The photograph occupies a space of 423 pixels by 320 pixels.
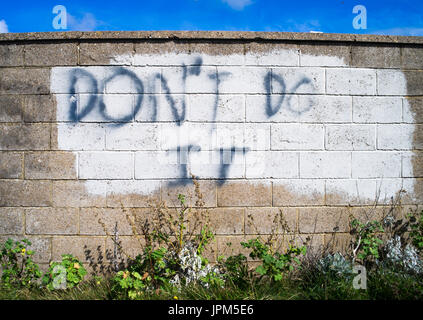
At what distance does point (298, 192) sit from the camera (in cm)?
257

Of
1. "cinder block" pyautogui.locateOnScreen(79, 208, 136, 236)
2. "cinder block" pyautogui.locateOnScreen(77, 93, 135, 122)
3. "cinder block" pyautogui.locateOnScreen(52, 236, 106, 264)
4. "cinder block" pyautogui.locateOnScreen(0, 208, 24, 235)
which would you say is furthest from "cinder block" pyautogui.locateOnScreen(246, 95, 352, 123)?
"cinder block" pyautogui.locateOnScreen(0, 208, 24, 235)

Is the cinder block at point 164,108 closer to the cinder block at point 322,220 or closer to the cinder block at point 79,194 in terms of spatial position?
the cinder block at point 79,194

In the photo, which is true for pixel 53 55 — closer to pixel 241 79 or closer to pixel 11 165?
pixel 11 165

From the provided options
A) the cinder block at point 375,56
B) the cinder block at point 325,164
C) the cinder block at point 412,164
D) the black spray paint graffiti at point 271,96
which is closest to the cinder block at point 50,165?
the black spray paint graffiti at point 271,96

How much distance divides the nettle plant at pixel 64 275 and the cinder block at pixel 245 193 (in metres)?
1.32

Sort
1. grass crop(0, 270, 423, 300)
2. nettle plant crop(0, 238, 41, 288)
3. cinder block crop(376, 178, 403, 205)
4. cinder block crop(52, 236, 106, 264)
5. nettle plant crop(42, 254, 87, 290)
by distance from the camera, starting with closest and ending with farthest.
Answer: grass crop(0, 270, 423, 300) → nettle plant crop(42, 254, 87, 290) → nettle plant crop(0, 238, 41, 288) → cinder block crop(52, 236, 106, 264) → cinder block crop(376, 178, 403, 205)

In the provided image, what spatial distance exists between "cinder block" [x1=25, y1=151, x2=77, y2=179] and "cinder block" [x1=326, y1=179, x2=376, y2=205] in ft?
7.85

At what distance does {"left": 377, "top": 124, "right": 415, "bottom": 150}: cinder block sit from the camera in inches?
104

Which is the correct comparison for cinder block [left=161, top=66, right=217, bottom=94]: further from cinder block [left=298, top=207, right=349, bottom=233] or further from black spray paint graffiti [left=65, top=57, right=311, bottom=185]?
cinder block [left=298, top=207, right=349, bottom=233]

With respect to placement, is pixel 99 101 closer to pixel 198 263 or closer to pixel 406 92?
pixel 198 263

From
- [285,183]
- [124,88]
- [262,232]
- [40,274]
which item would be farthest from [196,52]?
[40,274]

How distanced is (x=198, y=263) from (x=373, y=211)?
1.72 meters

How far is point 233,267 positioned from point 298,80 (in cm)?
180

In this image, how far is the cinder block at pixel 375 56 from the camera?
104 inches
